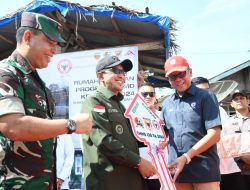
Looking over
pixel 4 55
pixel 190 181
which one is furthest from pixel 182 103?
pixel 4 55

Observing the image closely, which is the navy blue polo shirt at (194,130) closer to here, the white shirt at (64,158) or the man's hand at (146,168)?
the man's hand at (146,168)

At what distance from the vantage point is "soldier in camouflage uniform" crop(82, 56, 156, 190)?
2.54m

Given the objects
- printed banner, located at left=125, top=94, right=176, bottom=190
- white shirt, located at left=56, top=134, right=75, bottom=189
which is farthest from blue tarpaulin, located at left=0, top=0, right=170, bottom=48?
printed banner, located at left=125, top=94, right=176, bottom=190

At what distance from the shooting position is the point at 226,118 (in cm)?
450

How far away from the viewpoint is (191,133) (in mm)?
2984

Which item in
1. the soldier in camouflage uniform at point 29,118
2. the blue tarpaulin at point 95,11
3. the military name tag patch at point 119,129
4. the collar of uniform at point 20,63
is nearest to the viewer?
the soldier in camouflage uniform at point 29,118

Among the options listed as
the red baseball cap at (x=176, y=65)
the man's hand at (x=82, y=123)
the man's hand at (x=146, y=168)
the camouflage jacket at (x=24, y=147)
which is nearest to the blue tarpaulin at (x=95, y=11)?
the red baseball cap at (x=176, y=65)


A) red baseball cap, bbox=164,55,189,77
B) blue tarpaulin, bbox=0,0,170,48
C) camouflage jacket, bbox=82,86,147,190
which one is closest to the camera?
camouflage jacket, bbox=82,86,147,190

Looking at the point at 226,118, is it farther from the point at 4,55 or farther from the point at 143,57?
the point at 4,55

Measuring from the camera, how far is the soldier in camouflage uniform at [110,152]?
8.34 feet

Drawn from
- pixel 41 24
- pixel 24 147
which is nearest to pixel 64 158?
pixel 24 147

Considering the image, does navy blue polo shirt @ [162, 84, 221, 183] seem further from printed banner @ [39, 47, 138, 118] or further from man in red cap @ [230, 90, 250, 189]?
printed banner @ [39, 47, 138, 118]

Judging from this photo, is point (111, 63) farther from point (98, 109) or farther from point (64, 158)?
point (64, 158)

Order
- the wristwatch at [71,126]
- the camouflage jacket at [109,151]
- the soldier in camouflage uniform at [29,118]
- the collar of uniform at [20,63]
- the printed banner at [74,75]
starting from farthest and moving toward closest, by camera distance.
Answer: the printed banner at [74,75] < the camouflage jacket at [109,151] < the collar of uniform at [20,63] < the wristwatch at [71,126] < the soldier in camouflage uniform at [29,118]
